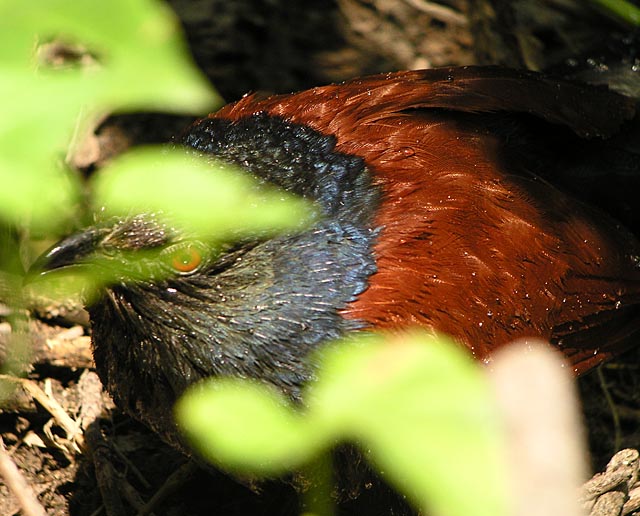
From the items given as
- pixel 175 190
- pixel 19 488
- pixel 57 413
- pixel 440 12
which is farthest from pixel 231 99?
pixel 175 190

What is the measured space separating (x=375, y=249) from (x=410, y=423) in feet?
7.23

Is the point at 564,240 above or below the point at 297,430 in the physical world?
below

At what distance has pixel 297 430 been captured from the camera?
44.7 inches

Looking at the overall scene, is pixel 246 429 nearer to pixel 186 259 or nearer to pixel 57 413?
pixel 186 259

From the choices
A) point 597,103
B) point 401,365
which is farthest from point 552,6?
point 401,365

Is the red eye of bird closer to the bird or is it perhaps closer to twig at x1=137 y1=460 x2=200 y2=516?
the bird

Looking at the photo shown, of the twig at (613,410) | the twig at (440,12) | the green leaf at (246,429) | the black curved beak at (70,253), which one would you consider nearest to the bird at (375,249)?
the black curved beak at (70,253)

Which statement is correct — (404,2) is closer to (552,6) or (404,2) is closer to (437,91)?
(552,6)

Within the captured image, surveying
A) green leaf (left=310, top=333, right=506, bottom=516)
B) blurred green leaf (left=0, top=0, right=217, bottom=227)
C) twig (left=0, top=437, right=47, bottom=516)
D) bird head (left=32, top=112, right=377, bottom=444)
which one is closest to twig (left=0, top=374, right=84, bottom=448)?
bird head (left=32, top=112, right=377, bottom=444)

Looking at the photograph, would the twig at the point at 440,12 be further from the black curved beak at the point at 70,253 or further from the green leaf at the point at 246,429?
the green leaf at the point at 246,429

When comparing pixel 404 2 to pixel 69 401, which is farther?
pixel 404 2

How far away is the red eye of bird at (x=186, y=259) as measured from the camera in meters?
3.02

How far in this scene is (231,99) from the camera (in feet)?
19.1

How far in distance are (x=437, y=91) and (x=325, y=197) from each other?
70cm
